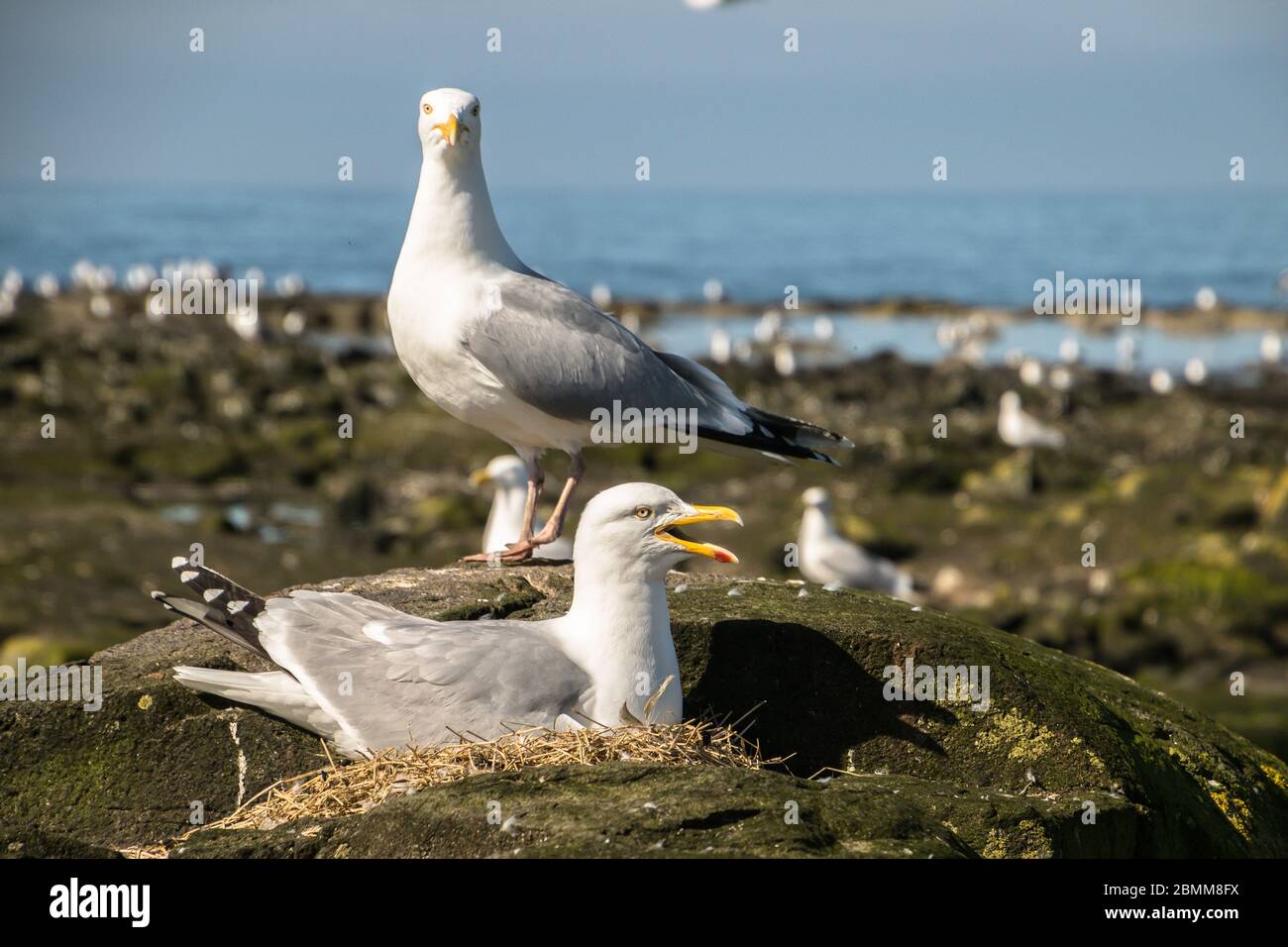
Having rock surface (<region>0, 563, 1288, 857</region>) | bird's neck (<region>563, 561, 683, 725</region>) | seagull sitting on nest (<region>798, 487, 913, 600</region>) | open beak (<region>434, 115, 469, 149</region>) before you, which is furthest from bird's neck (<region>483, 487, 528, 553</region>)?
bird's neck (<region>563, 561, 683, 725</region>)

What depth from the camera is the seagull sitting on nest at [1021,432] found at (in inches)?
836

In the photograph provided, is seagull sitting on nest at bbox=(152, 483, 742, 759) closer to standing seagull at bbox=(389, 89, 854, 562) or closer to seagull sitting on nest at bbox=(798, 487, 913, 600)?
standing seagull at bbox=(389, 89, 854, 562)

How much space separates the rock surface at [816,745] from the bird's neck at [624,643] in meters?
0.53

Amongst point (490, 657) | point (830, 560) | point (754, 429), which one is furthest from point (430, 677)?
point (830, 560)

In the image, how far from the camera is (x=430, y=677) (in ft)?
18.1

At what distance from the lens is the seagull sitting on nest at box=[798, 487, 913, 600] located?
48.8 ft

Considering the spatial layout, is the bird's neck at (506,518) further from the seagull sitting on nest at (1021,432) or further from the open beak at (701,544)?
the seagull sitting on nest at (1021,432)

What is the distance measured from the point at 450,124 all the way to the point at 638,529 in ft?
8.03

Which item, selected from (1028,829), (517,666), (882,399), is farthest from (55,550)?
(882,399)

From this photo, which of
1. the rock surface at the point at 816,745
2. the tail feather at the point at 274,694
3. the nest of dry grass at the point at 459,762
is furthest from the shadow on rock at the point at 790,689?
the tail feather at the point at 274,694

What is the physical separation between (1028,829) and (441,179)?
3940mm

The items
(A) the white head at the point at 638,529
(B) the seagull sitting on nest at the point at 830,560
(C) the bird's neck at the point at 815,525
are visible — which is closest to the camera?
(A) the white head at the point at 638,529

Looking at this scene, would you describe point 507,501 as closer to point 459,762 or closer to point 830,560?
point 830,560

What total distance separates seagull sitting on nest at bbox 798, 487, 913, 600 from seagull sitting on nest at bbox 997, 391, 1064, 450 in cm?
668
